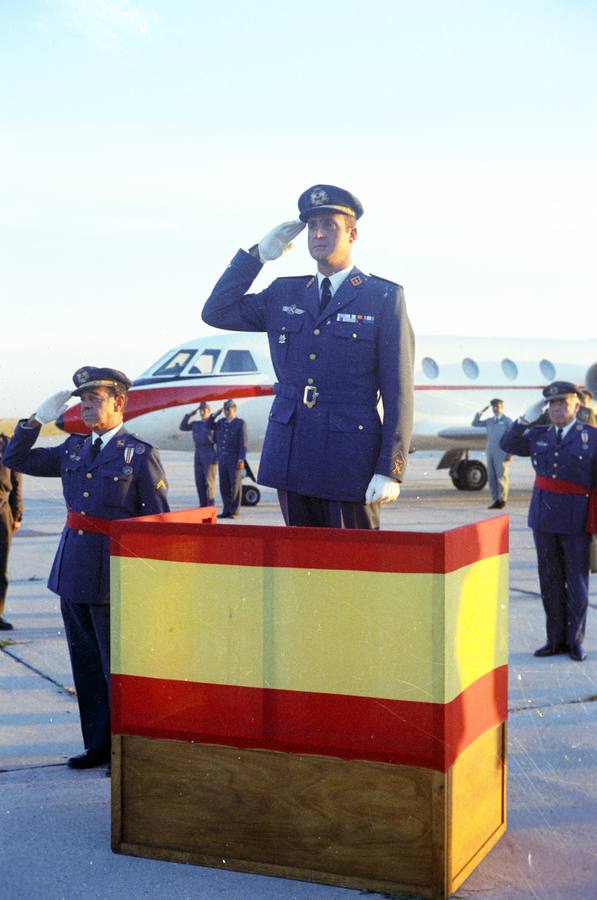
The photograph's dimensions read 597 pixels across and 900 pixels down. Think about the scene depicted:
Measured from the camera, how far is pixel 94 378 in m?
4.51

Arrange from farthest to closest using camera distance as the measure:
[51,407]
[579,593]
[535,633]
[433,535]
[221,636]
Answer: [535,633], [579,593], [51,407], [221,636], [433,535]

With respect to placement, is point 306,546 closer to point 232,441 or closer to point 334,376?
point 334,376

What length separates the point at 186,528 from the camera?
337 centimetres

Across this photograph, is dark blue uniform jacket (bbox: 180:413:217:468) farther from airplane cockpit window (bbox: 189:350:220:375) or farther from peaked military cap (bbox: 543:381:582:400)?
peaked military cap (bbox: 543:381:582:400)

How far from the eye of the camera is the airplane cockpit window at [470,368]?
2066 centimetres

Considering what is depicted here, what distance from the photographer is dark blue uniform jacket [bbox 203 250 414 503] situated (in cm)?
386

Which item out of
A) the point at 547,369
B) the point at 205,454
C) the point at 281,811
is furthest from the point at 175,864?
the point at 547,369

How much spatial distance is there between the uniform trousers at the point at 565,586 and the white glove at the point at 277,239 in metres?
3.53

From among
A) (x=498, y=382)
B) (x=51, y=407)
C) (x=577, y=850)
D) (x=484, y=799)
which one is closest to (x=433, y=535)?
(x=484, y=799)

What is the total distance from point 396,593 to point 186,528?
2.33 ft

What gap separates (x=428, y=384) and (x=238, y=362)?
4.19m

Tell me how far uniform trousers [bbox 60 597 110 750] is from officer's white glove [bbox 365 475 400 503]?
4.42 feet

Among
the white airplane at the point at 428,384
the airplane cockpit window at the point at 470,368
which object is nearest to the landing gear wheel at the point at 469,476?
the white airplane at the point at 428,384

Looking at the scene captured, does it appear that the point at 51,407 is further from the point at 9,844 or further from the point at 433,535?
the point at 433,535
